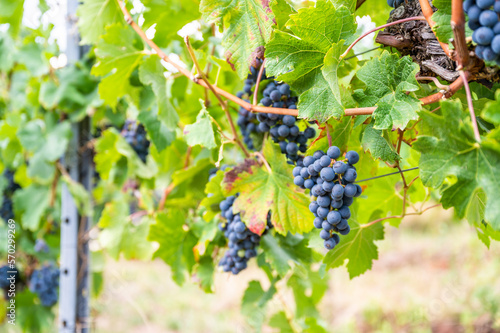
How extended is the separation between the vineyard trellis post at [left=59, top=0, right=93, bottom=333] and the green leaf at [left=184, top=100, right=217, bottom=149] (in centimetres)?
114

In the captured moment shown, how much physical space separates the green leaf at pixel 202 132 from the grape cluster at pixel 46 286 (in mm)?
1710

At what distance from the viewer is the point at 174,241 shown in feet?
4.43

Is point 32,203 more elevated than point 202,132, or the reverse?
point 202,132

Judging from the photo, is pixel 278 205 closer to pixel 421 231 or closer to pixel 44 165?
pixel 44 165

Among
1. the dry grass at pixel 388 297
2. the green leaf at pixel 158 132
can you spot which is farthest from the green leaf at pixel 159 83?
the dry grass at pixel 388 297

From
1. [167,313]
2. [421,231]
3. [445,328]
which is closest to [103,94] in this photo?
[445,328]

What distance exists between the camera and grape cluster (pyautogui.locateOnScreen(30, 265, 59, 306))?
7.13ft

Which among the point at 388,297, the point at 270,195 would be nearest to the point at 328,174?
the point at 270,195

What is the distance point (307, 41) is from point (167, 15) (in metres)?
0.65

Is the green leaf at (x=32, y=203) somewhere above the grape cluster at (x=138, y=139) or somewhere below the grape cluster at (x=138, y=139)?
below

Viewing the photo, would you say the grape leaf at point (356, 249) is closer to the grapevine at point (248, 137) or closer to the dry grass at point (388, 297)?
the grapevine at point (248, 137)

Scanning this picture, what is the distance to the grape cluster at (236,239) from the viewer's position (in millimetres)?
1046

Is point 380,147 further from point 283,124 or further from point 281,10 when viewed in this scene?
point 281,10

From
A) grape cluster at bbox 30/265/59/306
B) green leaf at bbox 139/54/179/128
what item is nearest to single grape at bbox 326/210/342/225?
green leaf at bbox 139/54/179/128
